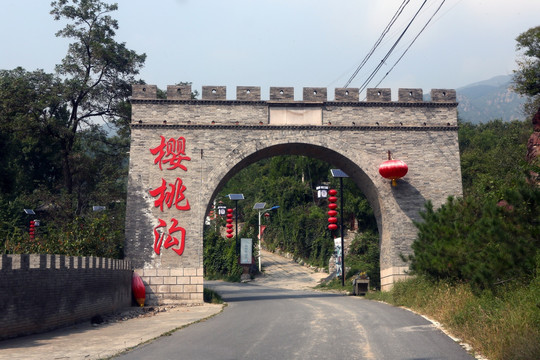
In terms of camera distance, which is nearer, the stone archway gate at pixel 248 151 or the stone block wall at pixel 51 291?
the stone block wall at pixel 51 291

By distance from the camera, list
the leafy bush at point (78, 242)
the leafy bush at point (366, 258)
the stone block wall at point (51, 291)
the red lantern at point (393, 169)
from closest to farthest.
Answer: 1. the stone block wall at point (51, 291)
2. the leafy bush at point (78, 242)
3. the red lantern at point (393, 169)
4. the leafy bush at point (366, 258)

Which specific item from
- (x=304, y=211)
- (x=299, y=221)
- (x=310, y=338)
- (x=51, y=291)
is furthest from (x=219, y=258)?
(x=310, y=338)

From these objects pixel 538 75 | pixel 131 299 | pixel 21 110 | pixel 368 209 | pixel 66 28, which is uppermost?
pixel 66 28

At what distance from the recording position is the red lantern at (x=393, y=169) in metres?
17.0

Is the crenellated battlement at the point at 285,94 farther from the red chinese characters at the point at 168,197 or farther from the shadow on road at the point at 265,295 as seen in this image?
the shadow on road at the point at 265,295

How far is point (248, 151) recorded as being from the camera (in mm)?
17406

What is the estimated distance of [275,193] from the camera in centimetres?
4356

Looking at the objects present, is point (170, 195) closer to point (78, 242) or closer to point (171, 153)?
point (171, 153)

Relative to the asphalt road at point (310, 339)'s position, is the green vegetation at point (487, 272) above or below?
above

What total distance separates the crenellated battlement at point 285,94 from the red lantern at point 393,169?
225cm

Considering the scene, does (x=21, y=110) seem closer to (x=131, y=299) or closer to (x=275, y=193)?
(x=131, y=299)

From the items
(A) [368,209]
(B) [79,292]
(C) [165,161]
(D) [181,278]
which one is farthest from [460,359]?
(A) [368,209]

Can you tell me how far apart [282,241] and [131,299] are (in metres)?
26.5

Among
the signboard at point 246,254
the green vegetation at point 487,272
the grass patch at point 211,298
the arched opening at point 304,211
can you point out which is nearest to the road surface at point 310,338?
the green vegetation at point 487,272
